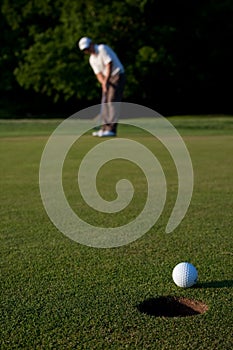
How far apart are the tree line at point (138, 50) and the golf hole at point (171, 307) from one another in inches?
1209

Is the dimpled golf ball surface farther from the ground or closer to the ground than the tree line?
closer to the ground

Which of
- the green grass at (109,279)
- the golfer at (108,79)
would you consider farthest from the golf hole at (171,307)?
the golfer at (108,79)

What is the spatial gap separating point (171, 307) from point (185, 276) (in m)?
0.25

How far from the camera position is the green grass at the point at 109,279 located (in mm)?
2572

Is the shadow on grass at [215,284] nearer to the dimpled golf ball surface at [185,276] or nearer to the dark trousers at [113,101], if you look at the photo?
the dimpled golf ball surface at [185,276]

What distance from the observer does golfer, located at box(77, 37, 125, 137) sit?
12789 millimetres

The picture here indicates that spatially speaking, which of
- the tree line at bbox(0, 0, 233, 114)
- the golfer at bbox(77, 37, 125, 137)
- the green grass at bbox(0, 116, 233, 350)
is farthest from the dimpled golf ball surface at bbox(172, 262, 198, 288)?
the tree line at bbox(0, 0, 233, 114)

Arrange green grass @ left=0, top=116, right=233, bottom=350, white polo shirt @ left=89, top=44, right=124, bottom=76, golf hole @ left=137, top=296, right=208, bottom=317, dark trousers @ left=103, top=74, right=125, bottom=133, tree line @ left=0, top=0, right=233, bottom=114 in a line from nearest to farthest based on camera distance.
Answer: green grass @ left=0, top=116, right=233, bottom=350 < golf hole @ left=137, top=296, right=208, bottom=317 < white polo shirt @ left=89, top=44, right=124, bottom=76 < dark trousers @ left=103, top=74, right=125, bottom=133 < tree line @ left=0, top=0, right=233, bottom=114

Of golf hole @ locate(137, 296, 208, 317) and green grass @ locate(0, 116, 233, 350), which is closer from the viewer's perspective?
green grass @ locate(0, 116, 233, 350)

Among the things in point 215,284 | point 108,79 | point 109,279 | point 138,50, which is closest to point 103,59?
point 108,79

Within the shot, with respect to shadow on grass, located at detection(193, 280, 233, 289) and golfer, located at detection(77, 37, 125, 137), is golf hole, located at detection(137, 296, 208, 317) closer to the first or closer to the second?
shadow on grass, located at detection(193, 280, 233, 289)

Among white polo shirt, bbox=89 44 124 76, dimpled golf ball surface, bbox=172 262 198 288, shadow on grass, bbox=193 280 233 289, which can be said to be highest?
white polo shirt, bbox=89 44 124 76

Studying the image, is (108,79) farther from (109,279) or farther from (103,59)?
(109,279)

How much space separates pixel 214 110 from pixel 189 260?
33230mm
